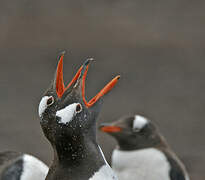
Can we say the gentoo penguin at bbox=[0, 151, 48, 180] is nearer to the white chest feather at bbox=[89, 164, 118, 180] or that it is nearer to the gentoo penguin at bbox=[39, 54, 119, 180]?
the gentoo penguin at bbox=[39, 54, 119, 180]

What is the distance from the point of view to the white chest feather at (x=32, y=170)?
13.1ft

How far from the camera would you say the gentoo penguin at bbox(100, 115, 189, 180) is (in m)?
5.59

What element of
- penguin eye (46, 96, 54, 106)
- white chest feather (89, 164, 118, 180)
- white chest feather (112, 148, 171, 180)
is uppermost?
penguin eye (46, 96, 54, 106)

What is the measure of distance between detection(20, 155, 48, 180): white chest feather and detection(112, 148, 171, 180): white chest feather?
168 centimetres

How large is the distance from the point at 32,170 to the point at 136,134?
2065mm

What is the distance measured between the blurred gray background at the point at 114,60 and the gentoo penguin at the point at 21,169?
5.63 metres

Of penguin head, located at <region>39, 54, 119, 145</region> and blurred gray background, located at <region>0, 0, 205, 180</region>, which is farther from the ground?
penguin head, located at <region>39, 54, 119, 145</region>

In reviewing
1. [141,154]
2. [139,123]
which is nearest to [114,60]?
[139,123]

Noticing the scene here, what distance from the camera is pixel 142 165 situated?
5668 mm

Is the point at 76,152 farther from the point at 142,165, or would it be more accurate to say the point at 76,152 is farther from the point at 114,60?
the point at 114,60

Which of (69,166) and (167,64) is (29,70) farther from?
(69,166)

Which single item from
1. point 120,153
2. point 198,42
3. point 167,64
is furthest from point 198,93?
point 120,153

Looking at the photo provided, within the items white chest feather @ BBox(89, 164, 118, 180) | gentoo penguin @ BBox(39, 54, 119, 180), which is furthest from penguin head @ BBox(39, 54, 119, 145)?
white chest feather @ BBox(89, 164, 118, 180)

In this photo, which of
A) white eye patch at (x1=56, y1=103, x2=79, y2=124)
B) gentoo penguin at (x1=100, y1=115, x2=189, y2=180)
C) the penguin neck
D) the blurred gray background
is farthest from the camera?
the blurred gray background
